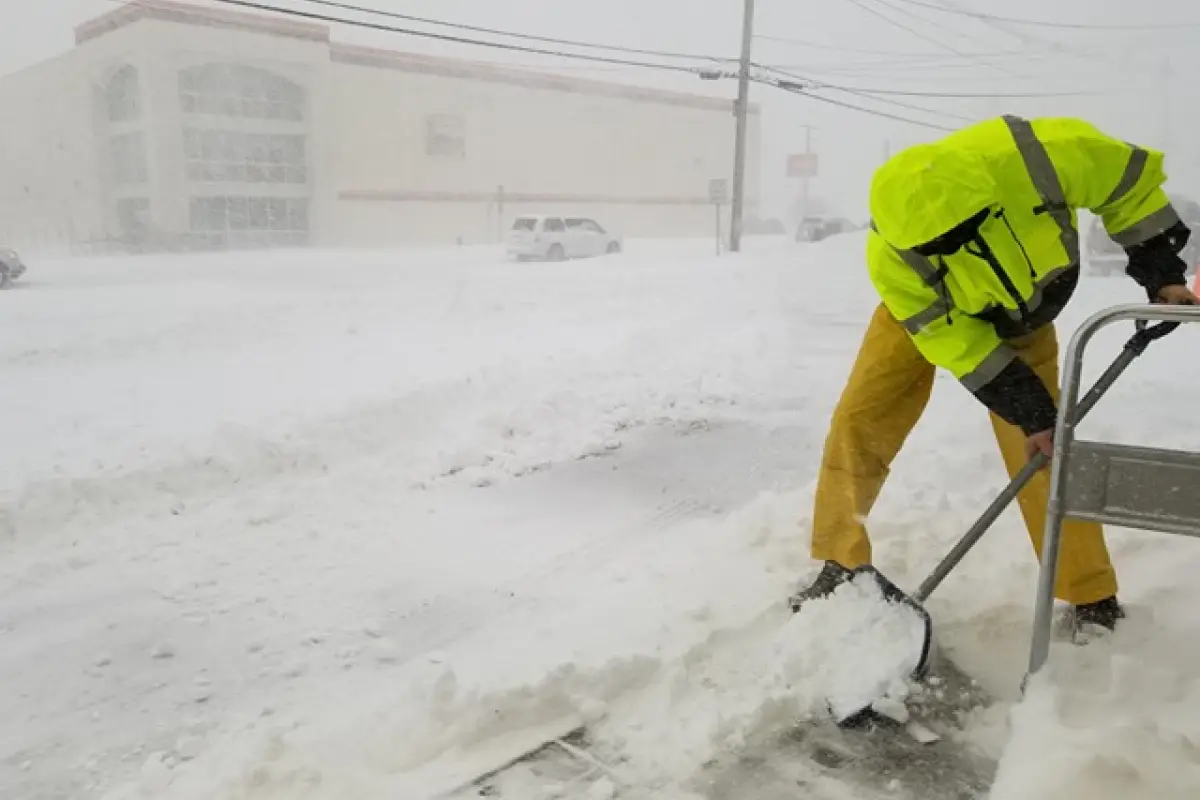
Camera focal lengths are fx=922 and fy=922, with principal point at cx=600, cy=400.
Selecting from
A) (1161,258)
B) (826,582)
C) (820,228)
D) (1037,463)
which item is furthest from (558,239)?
(1037,463)

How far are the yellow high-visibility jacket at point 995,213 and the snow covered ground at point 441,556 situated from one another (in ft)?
2.76

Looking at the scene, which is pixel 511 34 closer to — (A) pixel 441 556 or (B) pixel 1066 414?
(A) pixel 441 556

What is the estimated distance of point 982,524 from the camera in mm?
2344

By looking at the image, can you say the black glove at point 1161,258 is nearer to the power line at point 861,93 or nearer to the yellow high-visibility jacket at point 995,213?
the yellow high-visibility jacket at point 995,213

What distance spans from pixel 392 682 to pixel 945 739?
4.59ft

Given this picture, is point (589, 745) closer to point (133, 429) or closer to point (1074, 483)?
point (1074, 483)

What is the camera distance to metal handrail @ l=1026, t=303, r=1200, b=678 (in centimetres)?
179

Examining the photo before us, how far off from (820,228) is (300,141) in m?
9.94

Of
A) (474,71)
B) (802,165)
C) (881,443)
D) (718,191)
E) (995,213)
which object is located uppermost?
(474,71)

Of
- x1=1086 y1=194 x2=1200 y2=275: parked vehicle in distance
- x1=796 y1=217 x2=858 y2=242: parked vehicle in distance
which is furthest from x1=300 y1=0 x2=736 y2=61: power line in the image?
x1=796 y1=217 x2=858 y2=242: parked vehicle in distance

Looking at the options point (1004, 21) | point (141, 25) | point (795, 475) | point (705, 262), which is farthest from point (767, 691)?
point (705, 262)

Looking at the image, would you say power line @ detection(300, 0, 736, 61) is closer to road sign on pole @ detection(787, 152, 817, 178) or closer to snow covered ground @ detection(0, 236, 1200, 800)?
road sign on pole @ detection(787, 152, 817, 178)

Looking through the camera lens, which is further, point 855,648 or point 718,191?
point 718,191

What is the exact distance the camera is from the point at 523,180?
29.2 feet
